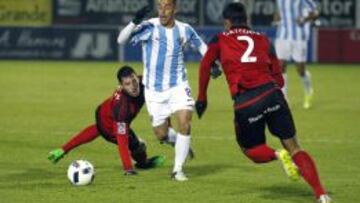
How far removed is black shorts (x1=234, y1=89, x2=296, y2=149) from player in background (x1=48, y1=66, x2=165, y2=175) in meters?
2.13

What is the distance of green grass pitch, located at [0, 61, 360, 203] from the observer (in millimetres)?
11102

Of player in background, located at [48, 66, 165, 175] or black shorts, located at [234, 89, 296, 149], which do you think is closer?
black shorts, located at [234, 89, 296, 149]

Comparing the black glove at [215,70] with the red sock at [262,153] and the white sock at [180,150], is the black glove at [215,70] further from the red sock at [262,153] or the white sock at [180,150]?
the red sock at [262,153]

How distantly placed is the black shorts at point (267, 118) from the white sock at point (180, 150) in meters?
1.60

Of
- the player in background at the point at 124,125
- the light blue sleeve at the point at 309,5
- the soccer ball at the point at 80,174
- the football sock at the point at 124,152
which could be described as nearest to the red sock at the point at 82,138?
the player in background at the point at 124,125

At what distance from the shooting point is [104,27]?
36750mm

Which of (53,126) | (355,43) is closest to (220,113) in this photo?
(53,126)

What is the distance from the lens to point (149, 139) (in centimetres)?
1627

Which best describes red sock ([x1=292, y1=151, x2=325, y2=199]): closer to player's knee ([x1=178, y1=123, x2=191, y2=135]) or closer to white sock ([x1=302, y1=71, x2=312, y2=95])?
player's knee ([x1=178, y1=123, x2=191, y2=135])

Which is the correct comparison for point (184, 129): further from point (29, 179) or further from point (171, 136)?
point (29, 179)

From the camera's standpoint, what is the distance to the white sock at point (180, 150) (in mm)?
12117

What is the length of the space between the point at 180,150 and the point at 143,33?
5.02ft

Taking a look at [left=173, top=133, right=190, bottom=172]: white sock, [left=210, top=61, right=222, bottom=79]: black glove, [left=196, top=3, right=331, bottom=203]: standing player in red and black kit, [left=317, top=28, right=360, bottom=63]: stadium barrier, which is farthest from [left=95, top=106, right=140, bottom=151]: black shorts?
[left=317, top=28, right=360, bottom=63]: stadium barrier

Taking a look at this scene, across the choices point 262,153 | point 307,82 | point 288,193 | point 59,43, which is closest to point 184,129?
point 288,193
